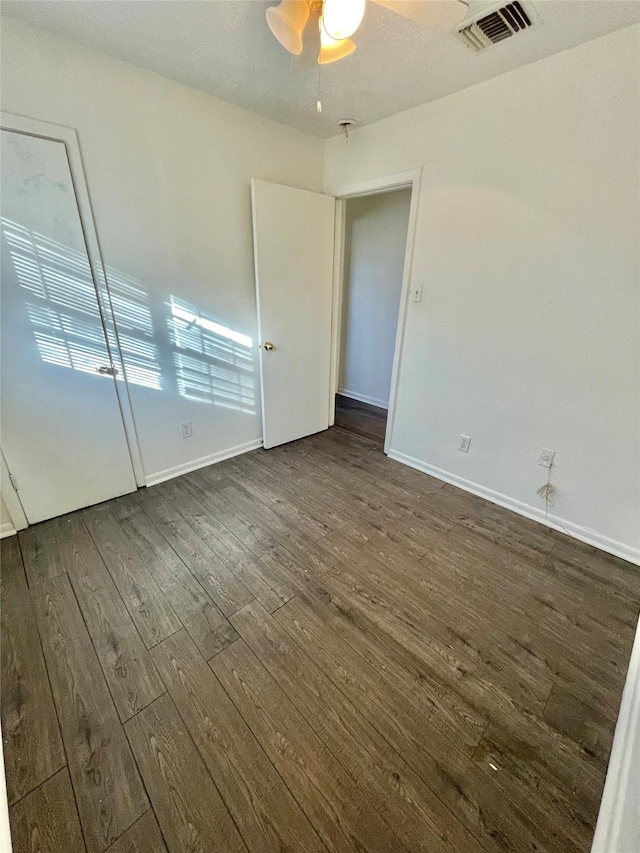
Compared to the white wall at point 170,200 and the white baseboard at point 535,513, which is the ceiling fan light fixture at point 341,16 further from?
the white baseboard at point 535,513

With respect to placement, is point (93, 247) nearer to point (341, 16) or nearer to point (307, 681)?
point (341, 16)

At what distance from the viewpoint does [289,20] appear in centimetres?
116

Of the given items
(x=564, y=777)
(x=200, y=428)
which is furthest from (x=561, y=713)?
(x=200, y=428)

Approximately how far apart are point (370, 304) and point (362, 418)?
1365 millimetres

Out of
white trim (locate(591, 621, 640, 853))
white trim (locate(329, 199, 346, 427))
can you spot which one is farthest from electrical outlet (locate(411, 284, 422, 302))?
white trim (locate(591, 621, 640, 853))

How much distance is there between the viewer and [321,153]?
273 centimetres

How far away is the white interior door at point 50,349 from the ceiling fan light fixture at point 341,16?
143cm

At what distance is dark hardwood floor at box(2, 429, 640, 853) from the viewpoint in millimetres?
951

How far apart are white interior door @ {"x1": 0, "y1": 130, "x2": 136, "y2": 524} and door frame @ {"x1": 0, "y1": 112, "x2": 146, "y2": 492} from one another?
3 centimetres

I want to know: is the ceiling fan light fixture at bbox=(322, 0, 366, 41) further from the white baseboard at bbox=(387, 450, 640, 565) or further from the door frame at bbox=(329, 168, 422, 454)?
the white baseboard at bbox=(387, 450, 640, 565)

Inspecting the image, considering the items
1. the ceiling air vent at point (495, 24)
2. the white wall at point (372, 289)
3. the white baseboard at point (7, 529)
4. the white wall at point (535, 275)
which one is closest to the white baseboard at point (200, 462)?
the white baseboard at point (7, 529)

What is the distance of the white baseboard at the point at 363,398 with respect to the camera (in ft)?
13.5

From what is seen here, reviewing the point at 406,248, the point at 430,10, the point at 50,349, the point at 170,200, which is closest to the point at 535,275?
the point at 406,248

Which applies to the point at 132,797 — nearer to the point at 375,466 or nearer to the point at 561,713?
the point at 561,713
